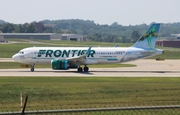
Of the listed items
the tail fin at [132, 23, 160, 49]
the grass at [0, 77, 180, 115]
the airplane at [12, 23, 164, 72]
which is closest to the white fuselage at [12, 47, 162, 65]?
the airplane at [12, 23, 164, 72]

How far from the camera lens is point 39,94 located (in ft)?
98.1

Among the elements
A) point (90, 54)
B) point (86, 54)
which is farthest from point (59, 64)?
point (90, 54)

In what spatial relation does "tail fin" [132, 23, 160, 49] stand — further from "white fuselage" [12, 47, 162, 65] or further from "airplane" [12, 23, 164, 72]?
"white fuselage" [12, 47, 162, 65]

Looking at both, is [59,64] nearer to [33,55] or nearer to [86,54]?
[86,54]

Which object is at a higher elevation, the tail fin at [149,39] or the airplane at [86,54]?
the tail fin at [149,39]

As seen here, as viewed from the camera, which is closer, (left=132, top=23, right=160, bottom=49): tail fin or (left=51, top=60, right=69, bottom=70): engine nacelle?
(left=51, top=60, right=69, bottom=70): engine nacelle

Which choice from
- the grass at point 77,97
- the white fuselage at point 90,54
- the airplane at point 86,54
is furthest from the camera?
the white fuselage at point 90,54

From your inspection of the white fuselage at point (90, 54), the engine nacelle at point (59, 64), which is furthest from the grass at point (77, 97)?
the white fuselage at point (90, 54)

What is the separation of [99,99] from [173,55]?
84328 millimetres

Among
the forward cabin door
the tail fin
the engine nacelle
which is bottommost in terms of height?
the engine nacelle

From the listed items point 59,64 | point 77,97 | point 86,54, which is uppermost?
point 86,54

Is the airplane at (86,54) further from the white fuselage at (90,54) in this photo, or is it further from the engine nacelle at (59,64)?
the engine nacelle at (59,64)

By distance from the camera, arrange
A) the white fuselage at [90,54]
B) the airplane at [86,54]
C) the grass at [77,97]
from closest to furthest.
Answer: the grass at [77,97], the airplane at [86,54], the white fuselage at [90,54]

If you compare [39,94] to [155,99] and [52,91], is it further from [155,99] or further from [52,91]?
[155,99]
